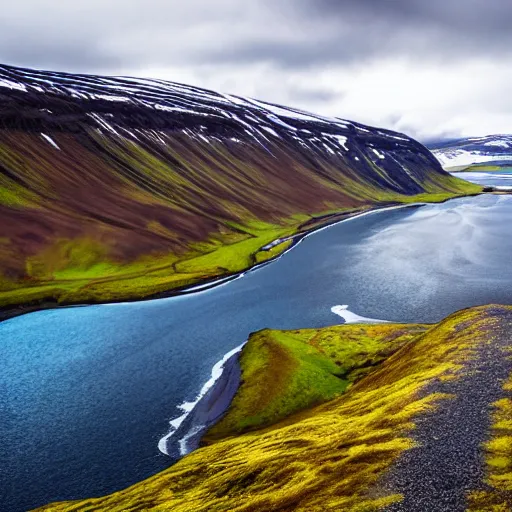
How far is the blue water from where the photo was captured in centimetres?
5128

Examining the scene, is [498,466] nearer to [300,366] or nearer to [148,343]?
[300,366]

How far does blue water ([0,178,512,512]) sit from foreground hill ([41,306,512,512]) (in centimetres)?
739

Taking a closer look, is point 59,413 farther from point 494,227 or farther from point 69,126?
point 494,227

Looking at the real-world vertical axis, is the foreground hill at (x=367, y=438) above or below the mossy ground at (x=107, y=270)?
below

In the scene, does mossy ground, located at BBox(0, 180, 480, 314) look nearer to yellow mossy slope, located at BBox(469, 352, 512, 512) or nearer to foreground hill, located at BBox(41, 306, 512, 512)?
foreground hill, located at BBox(41, 306, 512, 512)

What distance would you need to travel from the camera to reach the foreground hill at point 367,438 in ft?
95.8

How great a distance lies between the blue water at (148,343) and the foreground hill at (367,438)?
24.2 ft

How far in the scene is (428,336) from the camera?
208 feet

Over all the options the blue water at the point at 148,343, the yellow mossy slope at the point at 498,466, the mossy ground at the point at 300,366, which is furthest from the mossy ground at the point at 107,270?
the yellow mossy slope at the point at 498,466

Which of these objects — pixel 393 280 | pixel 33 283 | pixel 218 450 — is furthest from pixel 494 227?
pixel 218 450

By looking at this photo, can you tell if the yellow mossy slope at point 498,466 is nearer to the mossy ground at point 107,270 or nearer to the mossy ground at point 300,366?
the mossy ground at point 300,366

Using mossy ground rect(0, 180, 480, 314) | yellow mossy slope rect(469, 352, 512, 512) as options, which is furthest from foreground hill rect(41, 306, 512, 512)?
mossy ground rect(0, 180, 480, 314)

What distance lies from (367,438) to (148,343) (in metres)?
54.7

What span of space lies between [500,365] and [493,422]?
442 inches
